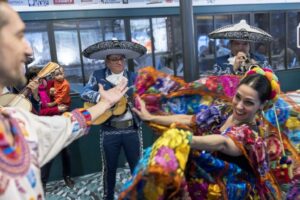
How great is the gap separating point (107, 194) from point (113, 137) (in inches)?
21.9

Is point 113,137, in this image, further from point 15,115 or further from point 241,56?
point 15,115

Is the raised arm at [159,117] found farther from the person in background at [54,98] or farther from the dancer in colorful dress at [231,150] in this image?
the person in background at [54,98]

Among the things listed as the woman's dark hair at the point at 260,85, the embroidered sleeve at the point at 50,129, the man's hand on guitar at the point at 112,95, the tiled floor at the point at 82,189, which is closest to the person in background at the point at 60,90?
the tiled floor at the point at 82,189

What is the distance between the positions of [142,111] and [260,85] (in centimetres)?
67

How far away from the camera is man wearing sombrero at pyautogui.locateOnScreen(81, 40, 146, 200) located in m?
3.05

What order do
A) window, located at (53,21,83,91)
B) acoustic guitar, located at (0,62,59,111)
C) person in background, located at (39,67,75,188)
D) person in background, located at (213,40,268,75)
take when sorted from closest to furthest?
1. acoustic guitar, located at (0,62,59,111)
2. person in background, located at (213,40,268,75)
3. person in background, located at (39,67,75,188)
4. window, located at (53,21,83,91)

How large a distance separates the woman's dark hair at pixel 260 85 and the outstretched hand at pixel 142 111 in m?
0.56

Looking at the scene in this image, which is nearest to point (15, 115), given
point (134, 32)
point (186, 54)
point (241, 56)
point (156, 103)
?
point (156, 103)

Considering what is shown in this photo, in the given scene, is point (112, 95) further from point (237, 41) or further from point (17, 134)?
point (237, 41)

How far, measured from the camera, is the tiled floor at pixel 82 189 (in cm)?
361

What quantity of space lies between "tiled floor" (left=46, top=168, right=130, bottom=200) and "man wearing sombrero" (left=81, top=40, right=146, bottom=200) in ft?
1.83

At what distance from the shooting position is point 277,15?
555 centimetres

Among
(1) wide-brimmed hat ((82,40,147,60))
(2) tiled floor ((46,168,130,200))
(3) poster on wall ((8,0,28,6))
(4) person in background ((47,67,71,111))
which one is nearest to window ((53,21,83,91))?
(3) poster on wall ((8,0,28,6))

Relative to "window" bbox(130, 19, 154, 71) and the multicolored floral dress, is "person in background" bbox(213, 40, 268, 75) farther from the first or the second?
"window" bbox(130, 19, 154, 71)
